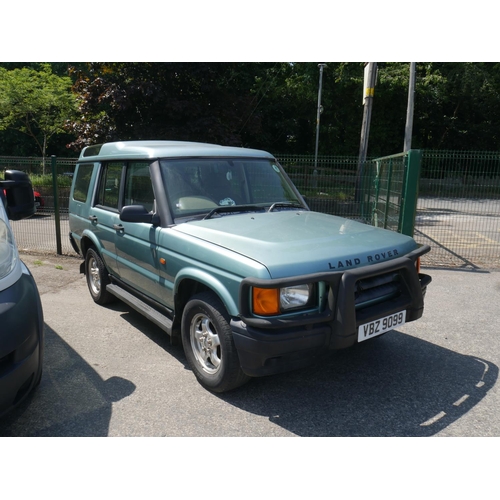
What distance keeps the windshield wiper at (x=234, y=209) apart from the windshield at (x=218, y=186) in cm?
1

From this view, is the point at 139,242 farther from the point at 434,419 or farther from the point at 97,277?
the point at 434,419

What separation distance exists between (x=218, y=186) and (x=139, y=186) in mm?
876

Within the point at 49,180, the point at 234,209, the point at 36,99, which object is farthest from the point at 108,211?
the point at 36,99

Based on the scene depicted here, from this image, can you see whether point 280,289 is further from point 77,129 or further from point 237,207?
point 77,129

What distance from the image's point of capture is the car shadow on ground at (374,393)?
A: 3328mm

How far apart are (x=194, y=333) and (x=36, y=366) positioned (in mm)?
1260

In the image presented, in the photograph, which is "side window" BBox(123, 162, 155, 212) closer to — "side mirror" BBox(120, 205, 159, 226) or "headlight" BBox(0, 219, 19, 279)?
"side mirror" BBox(120, 205, 159, 226)

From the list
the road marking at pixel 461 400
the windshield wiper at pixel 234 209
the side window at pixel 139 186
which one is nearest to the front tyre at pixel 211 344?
the windshield wiper at pixel 234 209

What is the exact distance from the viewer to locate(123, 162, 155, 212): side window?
15.0ft

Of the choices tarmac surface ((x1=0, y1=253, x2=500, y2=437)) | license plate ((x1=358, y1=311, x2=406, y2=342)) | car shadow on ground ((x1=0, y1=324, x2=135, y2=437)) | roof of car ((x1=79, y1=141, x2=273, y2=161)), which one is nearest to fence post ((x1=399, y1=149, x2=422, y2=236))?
tarmac surface ((x1=0, y1=253, x2=500, y2=437))

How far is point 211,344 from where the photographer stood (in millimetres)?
3723

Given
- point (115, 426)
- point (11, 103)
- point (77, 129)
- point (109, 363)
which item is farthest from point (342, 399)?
point (11, 103)

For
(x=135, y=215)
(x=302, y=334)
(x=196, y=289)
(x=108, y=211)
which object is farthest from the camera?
(x=108, y=211)

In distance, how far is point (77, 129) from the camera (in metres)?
16.7
